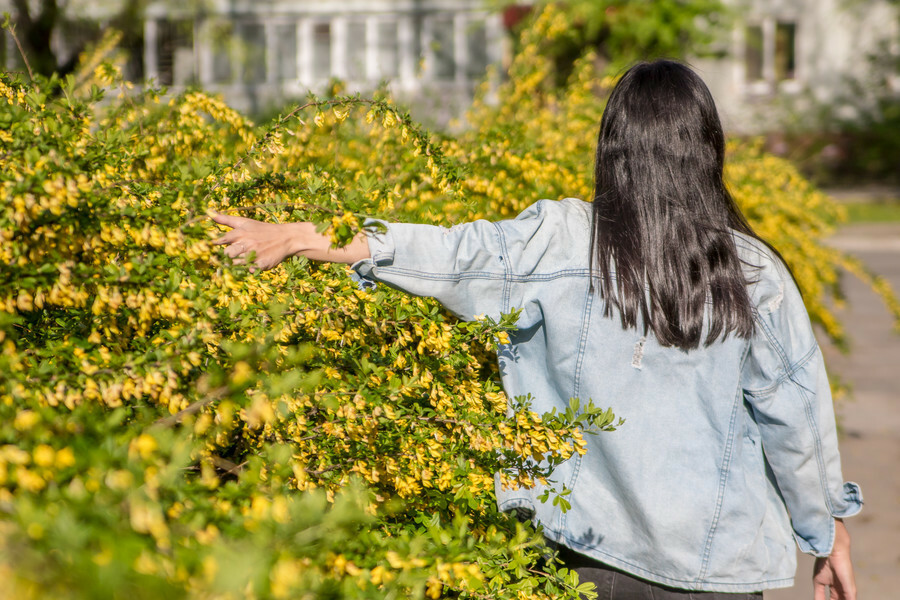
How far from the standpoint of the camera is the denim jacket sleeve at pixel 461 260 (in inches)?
61.2

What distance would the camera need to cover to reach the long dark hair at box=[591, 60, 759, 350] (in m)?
1.66

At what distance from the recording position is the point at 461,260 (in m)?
1.60

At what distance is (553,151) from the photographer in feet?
11.5

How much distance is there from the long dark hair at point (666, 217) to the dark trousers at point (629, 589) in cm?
52

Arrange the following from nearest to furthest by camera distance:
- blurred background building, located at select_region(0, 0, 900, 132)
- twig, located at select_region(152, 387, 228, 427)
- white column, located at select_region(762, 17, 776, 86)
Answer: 1. twig, located at select_region(152, 387, 228, 427)
2. blurred background building, located at select_region(0, 0, 900, 132)
3. white column, located at select_region(762, 17, 776, 86)

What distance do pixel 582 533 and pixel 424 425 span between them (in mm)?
409

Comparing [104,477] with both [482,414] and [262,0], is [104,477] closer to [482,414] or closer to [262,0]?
[482,414]

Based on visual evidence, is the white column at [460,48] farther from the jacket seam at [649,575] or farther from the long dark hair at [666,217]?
the jacket seam at [649,575]

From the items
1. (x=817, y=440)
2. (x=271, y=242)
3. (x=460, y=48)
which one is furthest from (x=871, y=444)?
(x=460, y=48)

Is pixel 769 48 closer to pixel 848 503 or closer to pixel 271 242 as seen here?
pixel 848 503

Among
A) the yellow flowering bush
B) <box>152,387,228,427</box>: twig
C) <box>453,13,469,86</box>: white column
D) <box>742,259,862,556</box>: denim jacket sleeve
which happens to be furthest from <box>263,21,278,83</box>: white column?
<box>152,387,228,427</box>: twig

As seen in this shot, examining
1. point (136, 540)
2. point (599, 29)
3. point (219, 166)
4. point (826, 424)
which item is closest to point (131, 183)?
point (219, 166)

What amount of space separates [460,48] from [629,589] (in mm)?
16776

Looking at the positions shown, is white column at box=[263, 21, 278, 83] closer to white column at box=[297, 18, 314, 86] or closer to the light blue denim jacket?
white column at box=[297, 18, 314, 86]
